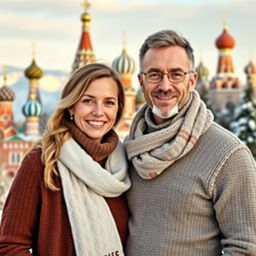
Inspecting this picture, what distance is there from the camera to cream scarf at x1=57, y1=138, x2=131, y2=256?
10.8 feet

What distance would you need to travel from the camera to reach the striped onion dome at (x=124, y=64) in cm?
4312

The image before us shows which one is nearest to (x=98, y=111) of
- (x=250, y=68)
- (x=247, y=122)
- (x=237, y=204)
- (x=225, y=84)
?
(x=237, y=204)

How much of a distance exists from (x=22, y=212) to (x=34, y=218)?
5 centimetres

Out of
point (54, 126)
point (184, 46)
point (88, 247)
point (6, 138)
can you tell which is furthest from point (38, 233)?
point (6, 138)

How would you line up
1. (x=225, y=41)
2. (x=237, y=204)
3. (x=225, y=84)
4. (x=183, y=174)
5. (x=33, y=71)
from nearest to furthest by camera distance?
(x=237, y=204) < (x=183, y=174) < (x=33, y=71) < (x=225, y=41) < (x=225, y=84)

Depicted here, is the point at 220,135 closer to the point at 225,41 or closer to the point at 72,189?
the point at 72,189

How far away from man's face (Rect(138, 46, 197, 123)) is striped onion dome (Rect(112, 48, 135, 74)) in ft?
129

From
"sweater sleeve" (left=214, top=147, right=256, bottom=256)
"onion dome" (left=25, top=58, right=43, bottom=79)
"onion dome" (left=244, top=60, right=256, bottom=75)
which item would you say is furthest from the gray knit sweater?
"onion dome" (left=244, top=60, right=256, bottom=75)

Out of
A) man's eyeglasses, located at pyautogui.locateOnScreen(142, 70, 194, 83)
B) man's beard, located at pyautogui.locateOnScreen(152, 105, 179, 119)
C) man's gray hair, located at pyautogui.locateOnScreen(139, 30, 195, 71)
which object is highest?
man's gray hair, located at pyautogui.locateOnScreen(139, 30, 195, 71)

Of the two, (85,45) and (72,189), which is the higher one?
(85,45)

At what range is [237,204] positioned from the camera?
3.24 meters

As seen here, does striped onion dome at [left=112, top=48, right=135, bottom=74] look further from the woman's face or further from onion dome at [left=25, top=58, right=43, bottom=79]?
the woman's face

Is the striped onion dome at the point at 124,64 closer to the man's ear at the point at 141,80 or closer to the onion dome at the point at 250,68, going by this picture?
the onion dome at the point at 250,68

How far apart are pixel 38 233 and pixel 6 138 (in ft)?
132
